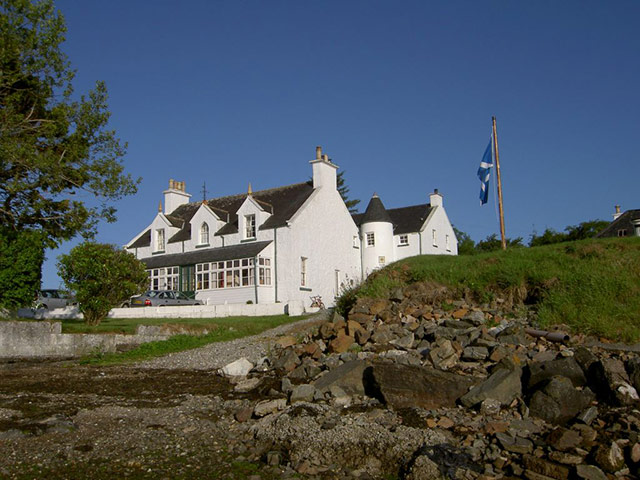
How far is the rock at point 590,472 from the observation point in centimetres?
665

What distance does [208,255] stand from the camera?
35.8 m

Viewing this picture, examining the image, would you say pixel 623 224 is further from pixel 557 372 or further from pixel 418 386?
pixel 418 386

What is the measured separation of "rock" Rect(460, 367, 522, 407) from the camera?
9.20m

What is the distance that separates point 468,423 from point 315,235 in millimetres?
27866

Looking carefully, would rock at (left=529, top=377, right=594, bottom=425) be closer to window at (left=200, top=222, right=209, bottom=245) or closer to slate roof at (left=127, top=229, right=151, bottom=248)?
window at (left=200, top=222, right=209, bottom=245)

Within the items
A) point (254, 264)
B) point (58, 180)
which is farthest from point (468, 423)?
point (254, 264)

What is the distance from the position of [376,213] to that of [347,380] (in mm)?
31121

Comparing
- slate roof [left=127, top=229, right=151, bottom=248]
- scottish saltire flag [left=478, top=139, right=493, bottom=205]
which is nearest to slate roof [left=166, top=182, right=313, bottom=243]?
slate roof [left=127, top=229, right=151, bottom=248]

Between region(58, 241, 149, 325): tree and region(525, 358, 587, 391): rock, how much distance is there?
665 inches

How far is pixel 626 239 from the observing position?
16.4m

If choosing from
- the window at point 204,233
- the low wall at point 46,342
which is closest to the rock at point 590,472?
the low wall at point 46,342

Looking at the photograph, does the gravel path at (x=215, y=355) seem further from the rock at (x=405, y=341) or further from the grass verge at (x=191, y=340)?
the rock at (x=405, y=341)

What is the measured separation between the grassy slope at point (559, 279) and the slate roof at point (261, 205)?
707 inches

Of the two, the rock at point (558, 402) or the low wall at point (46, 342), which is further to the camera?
the low wall at point (46, 342)
